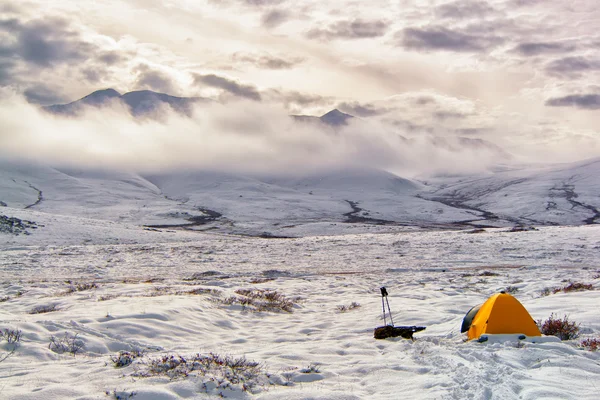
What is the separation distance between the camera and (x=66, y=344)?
364 inches

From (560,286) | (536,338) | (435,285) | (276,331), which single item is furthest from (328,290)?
Result: (536,338)

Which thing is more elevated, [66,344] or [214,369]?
[214,369]

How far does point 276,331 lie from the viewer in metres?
12.3

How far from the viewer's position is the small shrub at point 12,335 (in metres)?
8.78

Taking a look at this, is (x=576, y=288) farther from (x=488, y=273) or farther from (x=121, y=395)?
(x=121, y=395)

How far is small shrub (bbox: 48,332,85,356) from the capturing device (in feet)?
29.4

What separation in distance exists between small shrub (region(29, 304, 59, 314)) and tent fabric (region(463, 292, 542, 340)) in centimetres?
1172

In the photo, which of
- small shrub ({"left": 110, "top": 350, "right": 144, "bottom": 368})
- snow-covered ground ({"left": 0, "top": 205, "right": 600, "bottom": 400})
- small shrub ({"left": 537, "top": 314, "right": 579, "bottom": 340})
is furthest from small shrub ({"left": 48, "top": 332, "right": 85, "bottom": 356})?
small shrub ({"left": 537, "top": 314, "right": 579, "bottom": 340})

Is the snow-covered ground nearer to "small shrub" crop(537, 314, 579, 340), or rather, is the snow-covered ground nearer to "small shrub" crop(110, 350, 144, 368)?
"small shrub" crop(110, 350, 144, 368)

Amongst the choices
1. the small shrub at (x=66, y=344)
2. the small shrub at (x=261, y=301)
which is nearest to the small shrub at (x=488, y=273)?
the small shrub at (x=261, y=301)

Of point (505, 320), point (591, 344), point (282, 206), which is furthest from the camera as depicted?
point (282, 206)

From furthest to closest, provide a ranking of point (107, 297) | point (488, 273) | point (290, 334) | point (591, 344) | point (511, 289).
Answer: point (488, 273) → point (511, 289) → point (107, 297) → point (290, 334) → point (591, 344)

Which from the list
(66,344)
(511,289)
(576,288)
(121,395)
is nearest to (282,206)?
(511,289)

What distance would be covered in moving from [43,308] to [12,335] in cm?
484
